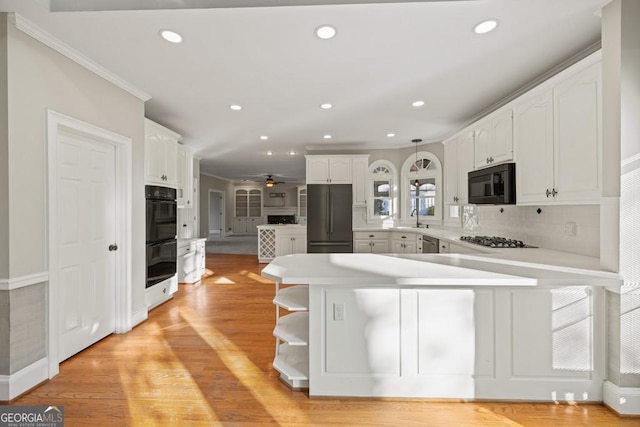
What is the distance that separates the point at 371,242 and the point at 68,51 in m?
4.94

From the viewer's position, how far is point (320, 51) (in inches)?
92.4

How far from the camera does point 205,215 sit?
1060 cm

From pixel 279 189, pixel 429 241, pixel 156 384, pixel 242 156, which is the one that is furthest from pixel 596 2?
pixel 279 189

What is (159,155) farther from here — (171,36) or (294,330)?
(294,330)

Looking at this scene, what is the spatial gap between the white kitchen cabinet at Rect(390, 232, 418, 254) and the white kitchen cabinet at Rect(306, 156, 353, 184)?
1.42 m

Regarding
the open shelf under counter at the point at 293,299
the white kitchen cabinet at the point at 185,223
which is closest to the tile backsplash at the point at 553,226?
the open shelf under counter at the point at 293,299

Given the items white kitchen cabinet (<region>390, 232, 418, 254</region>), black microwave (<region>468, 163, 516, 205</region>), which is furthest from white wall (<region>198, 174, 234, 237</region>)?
black microwave (<region>468, 163, 516, 205</region>)

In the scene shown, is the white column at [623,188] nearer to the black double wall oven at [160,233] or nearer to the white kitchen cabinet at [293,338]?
the white kitchen cabinet at [293,338]

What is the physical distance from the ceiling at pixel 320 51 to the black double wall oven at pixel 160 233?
109cm

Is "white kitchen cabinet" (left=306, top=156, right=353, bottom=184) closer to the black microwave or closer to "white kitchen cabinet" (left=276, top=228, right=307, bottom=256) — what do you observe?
"white kitchen cabinet" (left=276, top=228, right=307, bottom=256)

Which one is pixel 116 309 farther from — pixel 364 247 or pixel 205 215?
pixel 205 215

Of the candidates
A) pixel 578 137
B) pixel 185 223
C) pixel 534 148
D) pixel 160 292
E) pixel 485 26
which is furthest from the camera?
pixel 185 223

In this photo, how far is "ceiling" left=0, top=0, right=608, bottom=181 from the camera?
187 centimetres

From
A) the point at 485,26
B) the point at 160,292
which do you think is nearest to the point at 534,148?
the point at 485,26
